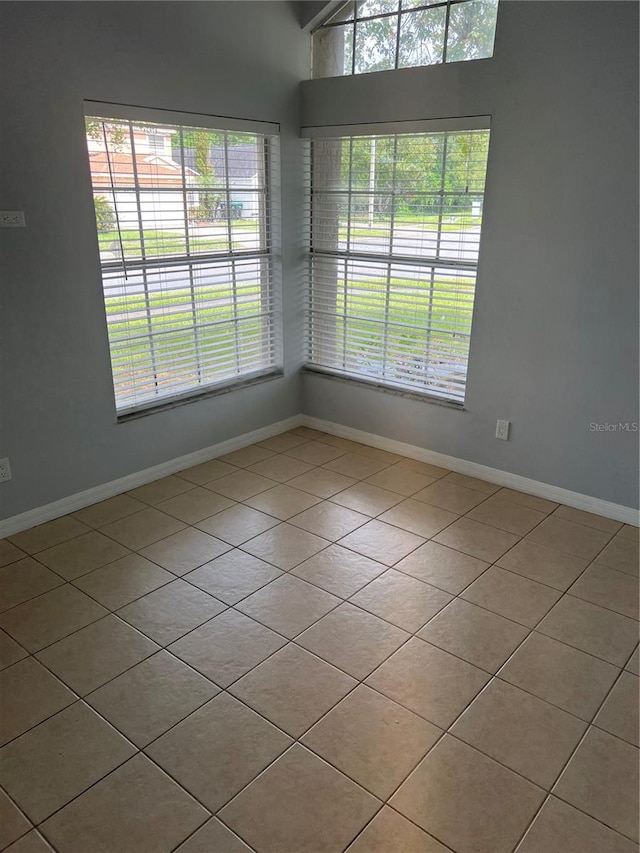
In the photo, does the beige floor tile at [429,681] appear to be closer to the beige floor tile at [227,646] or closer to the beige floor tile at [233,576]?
the beige floor tile at [227,646]

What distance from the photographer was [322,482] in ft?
12.1

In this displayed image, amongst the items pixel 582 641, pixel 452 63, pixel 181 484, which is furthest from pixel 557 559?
pixel 452 63

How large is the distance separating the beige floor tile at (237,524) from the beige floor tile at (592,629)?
4.46 feet

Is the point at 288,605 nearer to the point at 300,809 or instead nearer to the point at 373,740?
the point at 373,740

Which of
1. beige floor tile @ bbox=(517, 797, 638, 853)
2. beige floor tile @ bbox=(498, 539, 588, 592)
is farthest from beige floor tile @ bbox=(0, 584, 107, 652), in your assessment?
beige floor tile @ bbox=(498, 539, 588, 592)

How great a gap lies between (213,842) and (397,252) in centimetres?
311

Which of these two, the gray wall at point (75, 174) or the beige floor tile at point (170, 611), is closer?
the beige floor tile at point (170, 611)

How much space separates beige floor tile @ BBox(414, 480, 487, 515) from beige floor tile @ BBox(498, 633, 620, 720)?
1.07 m

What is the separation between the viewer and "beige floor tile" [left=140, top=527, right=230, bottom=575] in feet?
9.35

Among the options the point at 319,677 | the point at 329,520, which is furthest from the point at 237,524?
the point at 319,677

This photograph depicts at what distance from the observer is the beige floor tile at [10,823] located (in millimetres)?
1642

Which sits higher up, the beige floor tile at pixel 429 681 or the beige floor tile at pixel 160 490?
the beige floor tile at pixel 160 490

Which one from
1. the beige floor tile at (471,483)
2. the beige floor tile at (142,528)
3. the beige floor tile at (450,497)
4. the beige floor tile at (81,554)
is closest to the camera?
the beige floor tile at (81,554)

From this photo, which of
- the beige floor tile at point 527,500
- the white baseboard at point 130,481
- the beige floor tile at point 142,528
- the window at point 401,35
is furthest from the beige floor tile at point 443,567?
the window at point 401,35
